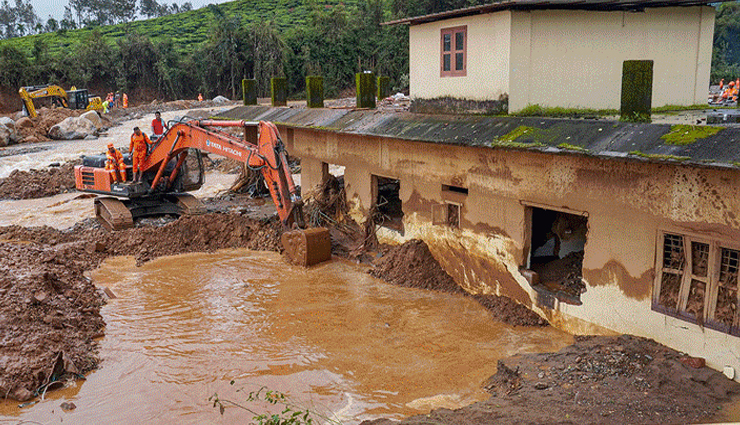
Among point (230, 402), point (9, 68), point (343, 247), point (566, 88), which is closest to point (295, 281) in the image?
point (343, 247)

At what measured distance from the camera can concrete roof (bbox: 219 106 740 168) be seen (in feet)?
25.1

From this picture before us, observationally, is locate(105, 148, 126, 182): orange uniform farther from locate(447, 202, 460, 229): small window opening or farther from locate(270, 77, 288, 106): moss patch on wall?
locate(447, 202, 460, 229): small window opening

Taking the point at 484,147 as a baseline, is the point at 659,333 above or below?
below

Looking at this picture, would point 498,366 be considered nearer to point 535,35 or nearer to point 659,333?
point 659,333

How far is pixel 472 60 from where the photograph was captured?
A: 12.4 metres

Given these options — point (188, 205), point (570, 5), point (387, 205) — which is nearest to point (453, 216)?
point (387, 205)

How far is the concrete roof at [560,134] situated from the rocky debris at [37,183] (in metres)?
13.9

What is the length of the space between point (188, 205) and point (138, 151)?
2.09m

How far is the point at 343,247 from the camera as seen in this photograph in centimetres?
1456

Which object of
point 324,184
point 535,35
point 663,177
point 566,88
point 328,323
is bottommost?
point 328,323

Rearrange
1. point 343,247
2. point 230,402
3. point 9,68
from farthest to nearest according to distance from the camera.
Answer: point 9,68, point 343,247, point 230,402

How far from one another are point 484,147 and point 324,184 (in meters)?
6.46

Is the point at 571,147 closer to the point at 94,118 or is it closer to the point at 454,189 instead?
the point at 454,189

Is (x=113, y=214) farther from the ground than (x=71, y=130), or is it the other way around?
(x=71, y=130)
